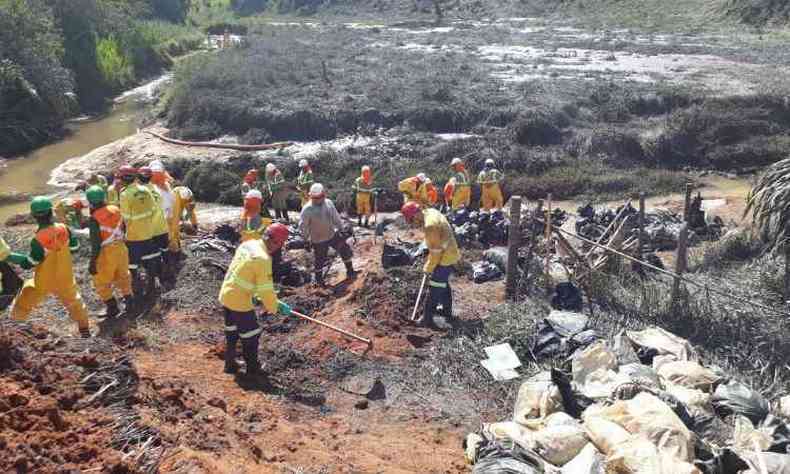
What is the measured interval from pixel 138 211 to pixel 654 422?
6124 millimetres

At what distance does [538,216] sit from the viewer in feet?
26.1

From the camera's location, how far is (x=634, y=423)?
436cm

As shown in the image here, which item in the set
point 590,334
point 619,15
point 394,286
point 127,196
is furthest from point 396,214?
point 619,15

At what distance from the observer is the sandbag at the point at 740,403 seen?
4.79m

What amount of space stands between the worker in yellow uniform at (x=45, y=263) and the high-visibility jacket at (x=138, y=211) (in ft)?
3.79

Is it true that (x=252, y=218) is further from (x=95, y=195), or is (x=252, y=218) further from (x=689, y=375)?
(x=689, y=375)

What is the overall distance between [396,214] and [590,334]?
7.67m

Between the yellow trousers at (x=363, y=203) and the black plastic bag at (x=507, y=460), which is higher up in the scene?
the black plastic bag at (x=507, y=460)

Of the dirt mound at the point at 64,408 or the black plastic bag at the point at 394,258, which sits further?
the black plastic bag at the point at 394,258

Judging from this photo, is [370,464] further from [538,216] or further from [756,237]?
[756,237]

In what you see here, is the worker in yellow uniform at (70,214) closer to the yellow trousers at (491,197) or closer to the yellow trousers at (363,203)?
the yellow trousers at (363,203)

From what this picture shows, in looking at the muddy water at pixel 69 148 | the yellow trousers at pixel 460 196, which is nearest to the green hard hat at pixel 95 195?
the yellow trousers at pixel 460 196

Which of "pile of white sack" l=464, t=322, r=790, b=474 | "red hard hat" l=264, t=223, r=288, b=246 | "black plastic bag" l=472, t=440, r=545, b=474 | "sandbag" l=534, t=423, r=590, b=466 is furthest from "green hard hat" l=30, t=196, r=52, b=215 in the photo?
"sandbag" l=534, t=423, r=590, b=466

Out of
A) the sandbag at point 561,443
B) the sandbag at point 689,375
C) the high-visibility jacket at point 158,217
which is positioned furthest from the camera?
the high-visibility jacket at point 158,217
